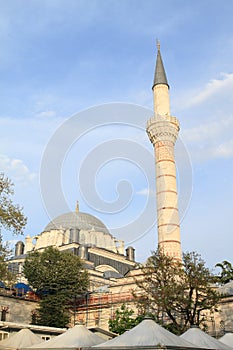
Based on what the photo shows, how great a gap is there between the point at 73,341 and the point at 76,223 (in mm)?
31902

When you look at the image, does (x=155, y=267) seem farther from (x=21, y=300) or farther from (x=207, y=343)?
(x=21, y=300)

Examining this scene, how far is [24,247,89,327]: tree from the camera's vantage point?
1007 inches

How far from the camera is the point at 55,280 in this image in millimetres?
26781

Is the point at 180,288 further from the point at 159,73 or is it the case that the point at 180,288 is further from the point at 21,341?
the point at 159,73

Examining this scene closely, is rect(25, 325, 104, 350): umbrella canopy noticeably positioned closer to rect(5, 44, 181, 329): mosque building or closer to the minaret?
rect(5, 44, 181, 329): mosque building

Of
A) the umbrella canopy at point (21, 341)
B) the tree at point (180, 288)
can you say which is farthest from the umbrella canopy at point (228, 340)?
the umbrella canopy at point (21, 341)

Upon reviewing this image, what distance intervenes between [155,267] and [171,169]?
10701 millimetres

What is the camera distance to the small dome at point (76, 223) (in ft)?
138

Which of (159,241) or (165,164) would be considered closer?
(159,241)

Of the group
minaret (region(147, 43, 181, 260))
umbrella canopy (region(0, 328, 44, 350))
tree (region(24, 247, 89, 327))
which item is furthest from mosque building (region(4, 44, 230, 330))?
umbrella canopy (region(0, 328, 44, 350))

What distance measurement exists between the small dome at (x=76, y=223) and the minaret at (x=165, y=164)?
16.6 meters

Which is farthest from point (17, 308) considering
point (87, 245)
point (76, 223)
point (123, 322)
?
point (76, 223)

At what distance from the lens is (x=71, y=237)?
132ft

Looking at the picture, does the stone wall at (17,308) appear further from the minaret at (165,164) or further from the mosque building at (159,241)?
the minaret at (165,164)
